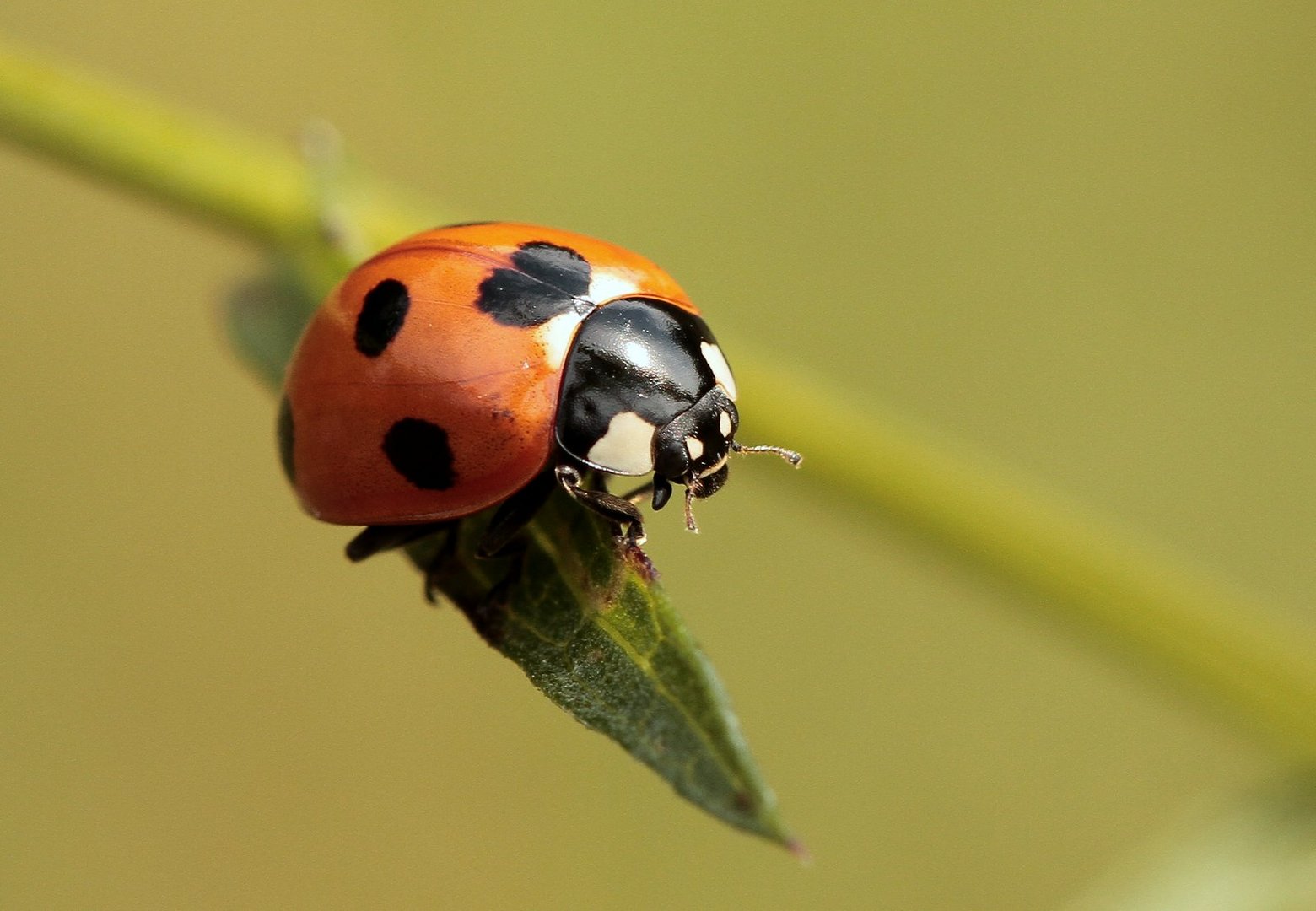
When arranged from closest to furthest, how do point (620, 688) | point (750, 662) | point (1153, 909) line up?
point (620, 688)
point (1153, 909)
point (750, 662)

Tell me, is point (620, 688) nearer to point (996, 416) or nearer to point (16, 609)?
point (16, 609)

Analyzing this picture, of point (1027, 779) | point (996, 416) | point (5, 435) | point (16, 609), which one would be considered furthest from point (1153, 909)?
point (5, 435)

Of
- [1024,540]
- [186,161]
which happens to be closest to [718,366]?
[1024,540]

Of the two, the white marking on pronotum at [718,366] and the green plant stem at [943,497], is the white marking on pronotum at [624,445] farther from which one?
the green plant stem at [943,497]

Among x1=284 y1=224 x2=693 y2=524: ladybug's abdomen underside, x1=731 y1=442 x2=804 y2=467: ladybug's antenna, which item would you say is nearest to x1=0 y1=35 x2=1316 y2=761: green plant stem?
x1=731 y1=442 x2=804 y2=467: ladybug's antenna

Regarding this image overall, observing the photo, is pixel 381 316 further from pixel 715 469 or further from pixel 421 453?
pixel 715 469

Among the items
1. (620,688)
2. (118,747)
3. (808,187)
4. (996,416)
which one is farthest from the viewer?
(808,187)
